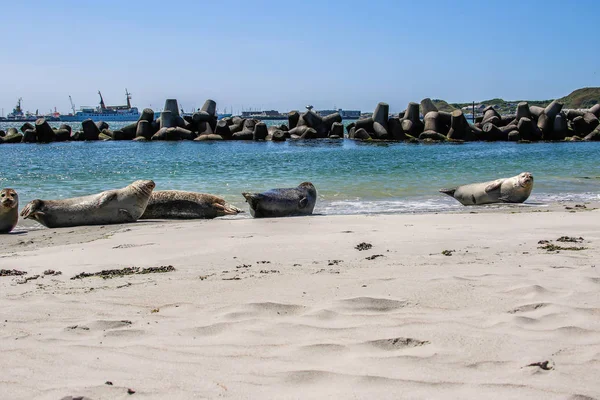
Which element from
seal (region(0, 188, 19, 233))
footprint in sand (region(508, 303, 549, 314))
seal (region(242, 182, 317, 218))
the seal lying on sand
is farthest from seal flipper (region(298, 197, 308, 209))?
footprint in sand (region(508, 303, 549, 314))

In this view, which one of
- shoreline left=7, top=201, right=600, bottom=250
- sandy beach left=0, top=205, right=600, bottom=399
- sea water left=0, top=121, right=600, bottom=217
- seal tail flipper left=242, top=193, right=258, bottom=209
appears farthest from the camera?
sea water left=0, top=121, right=600, bottom=217

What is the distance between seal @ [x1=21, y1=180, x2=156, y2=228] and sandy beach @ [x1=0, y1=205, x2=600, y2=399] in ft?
11.6

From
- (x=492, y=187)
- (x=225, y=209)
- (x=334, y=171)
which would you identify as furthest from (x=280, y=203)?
(x=334, y=171)

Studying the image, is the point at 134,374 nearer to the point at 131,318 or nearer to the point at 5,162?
the point at 131,318

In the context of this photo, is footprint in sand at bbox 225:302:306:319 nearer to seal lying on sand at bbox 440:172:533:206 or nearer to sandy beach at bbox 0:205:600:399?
sandy beach at bbox 0:205:600:399

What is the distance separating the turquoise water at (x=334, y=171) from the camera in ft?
46.4

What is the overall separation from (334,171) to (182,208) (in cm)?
1004

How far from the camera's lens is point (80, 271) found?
555 centimetres

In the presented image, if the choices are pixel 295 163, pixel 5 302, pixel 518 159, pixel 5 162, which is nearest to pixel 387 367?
pixel 5 302

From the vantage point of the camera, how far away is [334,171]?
20484mm

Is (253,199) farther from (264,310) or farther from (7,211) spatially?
(264,310)

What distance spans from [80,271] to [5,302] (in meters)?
1.24

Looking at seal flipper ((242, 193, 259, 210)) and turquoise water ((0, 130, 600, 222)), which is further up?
seal flipper ((242, 193, 259, 210))

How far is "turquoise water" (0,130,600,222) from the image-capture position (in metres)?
14.1
